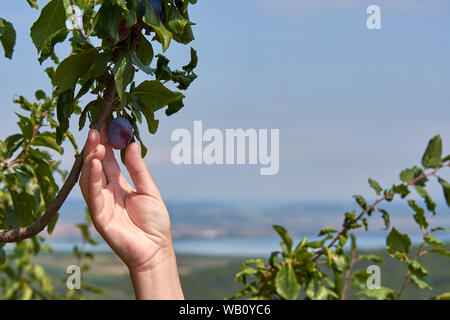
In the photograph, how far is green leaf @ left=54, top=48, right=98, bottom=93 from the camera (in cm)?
97

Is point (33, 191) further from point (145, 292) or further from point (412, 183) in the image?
point (412, 183)

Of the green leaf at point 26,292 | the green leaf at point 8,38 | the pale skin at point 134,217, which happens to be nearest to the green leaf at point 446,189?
the pale skin at point 134,217

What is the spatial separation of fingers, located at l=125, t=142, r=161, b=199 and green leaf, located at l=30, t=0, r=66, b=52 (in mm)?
258

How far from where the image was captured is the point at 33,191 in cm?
146

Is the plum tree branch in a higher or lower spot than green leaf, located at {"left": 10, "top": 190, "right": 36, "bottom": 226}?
→ higher

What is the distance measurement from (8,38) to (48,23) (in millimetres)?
259

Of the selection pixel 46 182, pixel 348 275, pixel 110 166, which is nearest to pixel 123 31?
pixel 110 166

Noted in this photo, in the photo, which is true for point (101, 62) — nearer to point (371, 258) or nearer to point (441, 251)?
point (441, 251)

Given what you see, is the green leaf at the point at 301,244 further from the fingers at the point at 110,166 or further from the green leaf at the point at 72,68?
the green leaf at the point at 72,68

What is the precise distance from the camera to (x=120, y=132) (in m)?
1.00

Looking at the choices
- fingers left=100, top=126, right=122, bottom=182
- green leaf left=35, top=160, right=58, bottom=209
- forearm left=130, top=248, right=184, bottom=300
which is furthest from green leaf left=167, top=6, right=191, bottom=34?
green leaf left=35, top=160, right=58, bottom=209

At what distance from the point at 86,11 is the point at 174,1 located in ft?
0.67

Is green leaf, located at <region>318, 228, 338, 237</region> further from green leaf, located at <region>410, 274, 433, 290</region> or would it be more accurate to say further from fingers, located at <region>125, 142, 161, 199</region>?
fingers, located at <region>125, 142, 161, 199</region>
